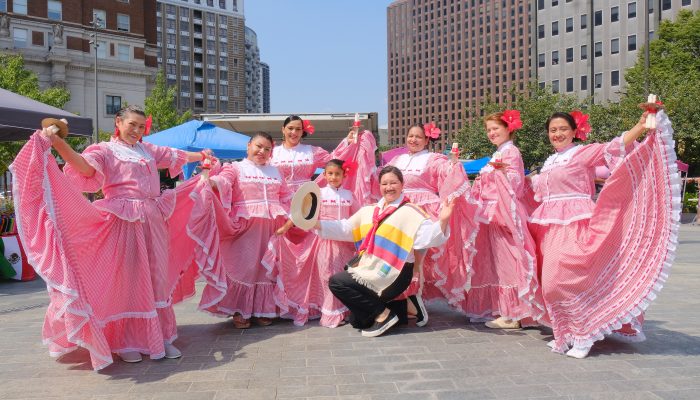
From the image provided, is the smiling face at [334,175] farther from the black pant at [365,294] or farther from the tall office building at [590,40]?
the tall office building at [590,40]

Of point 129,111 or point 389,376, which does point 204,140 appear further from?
point 389,376

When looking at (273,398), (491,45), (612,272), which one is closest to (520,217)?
(612,272)

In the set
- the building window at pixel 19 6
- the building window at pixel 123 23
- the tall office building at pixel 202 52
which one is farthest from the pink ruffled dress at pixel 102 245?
the tall office building at pixel 202 52

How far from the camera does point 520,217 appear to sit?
4.51m

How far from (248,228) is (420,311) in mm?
1793

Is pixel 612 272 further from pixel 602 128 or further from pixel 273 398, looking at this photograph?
pixel 602 128

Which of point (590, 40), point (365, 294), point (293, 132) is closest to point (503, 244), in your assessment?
point (365, 294)

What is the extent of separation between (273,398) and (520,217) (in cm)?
250

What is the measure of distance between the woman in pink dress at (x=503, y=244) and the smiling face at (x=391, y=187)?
0.74 meters

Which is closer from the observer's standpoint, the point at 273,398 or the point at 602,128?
the point at 273,398

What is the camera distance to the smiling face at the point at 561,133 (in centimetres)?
454

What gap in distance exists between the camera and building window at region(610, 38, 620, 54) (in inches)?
1997

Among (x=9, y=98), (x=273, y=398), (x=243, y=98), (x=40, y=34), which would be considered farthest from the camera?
(x=243, y=98)

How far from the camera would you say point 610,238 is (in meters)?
4.04
